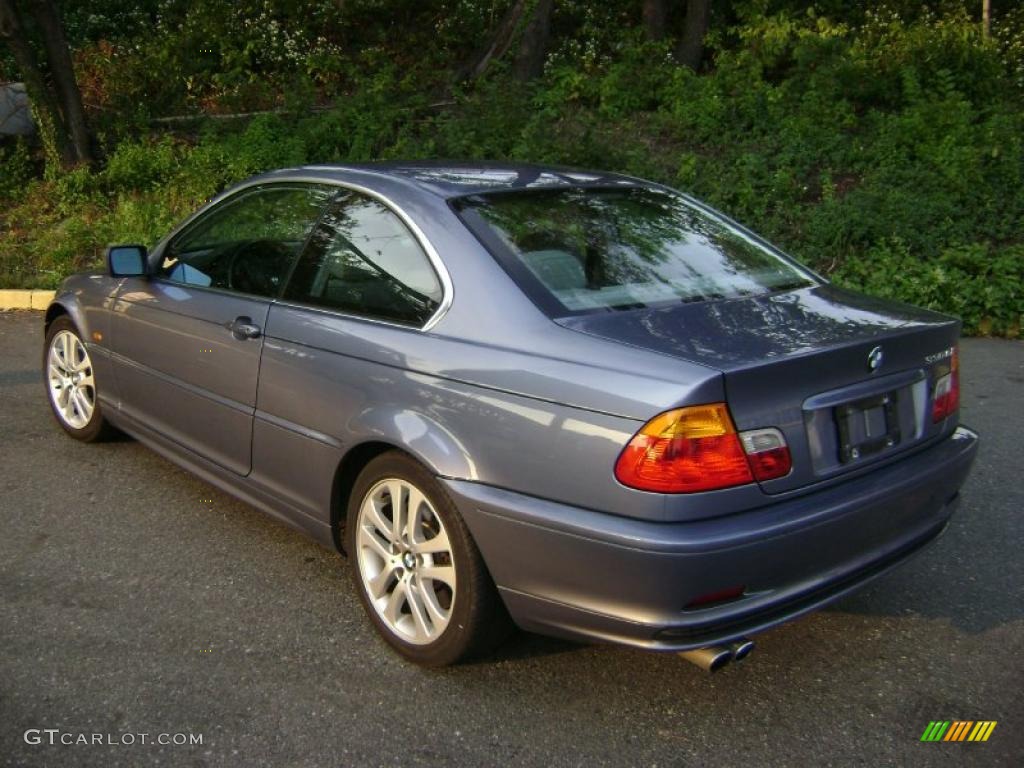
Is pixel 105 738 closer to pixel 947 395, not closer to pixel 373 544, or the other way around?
A: pixel 373 544

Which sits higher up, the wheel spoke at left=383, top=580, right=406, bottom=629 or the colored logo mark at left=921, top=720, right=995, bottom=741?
the wheel spoke at left=383, top=580, right=406, bottom=629

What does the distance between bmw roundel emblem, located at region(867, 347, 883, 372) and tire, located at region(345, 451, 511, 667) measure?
127cm

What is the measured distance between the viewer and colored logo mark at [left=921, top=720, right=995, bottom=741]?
2.96 metres

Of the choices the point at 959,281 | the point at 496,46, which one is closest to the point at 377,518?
the point at 959,281

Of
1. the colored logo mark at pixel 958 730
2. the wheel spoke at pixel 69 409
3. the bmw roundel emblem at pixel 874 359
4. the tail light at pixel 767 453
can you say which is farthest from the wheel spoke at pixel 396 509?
the wheel spoke at pixel 69 409

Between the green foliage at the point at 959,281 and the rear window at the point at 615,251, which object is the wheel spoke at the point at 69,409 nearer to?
the rear window at the point at 615,251

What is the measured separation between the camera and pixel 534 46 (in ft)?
41.5

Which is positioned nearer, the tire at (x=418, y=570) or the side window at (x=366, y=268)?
the tire at (x=418, y=570)

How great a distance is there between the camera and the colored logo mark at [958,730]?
2.96m

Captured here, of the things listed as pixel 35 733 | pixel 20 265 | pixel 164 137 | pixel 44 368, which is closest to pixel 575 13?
pixel 164 137

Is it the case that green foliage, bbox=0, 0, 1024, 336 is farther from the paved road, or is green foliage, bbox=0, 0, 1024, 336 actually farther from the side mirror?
the side mirror

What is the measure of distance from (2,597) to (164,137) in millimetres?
9015

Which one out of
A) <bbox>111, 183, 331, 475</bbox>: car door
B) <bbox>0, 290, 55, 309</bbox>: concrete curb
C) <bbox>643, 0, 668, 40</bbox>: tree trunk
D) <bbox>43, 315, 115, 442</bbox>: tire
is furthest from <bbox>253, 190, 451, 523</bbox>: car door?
<bbox>643, 0, 668, 40</bbox>: tree trunk

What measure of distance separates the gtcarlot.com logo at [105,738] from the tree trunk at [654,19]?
11570 mm
